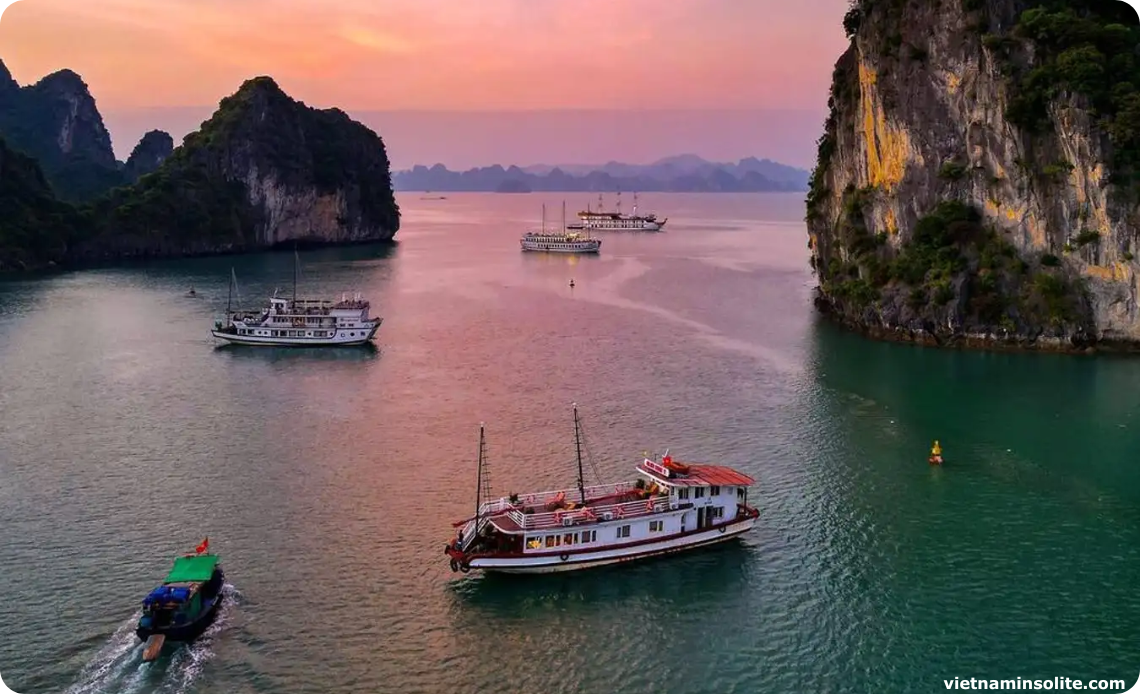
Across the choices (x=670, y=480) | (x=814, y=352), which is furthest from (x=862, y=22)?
(x=670, y=480)

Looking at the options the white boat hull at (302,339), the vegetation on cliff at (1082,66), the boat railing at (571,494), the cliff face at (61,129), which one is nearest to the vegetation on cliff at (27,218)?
the cliff face at (61,129)

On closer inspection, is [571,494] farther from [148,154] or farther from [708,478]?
[148,154]

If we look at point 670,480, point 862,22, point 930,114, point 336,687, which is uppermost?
point 862,22

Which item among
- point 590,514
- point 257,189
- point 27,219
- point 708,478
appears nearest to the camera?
point 590,514

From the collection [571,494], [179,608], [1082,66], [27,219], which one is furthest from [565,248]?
[179,608]

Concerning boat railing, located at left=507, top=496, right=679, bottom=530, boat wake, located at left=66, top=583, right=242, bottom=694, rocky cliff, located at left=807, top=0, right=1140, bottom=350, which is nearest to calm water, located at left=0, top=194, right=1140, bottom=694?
boat wake, located at left=66, top=583, right=242, bottom=694

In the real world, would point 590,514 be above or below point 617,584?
above

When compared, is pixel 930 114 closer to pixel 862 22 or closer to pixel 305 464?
pixel 862 22

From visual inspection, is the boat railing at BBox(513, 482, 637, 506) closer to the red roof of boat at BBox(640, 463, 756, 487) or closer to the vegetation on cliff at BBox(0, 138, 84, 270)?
the red roof of boat at BBox(640, 463, 756, 487)
